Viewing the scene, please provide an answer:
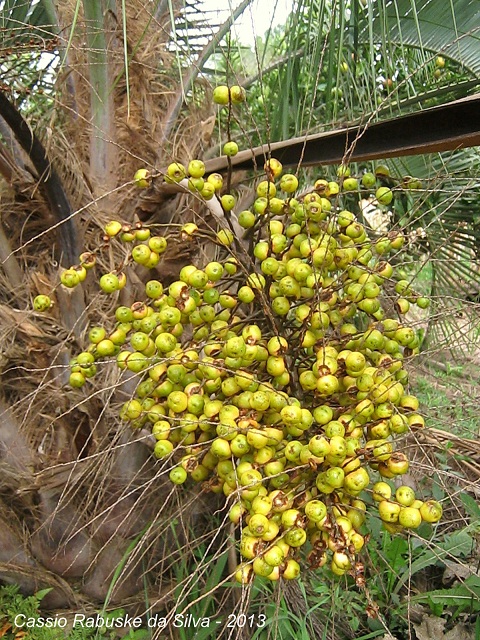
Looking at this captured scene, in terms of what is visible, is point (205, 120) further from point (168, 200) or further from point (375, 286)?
point (375, 286)

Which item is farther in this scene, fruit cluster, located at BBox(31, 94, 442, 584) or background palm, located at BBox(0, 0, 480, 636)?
background palm, located at BBox(0, 0, 480, 636)

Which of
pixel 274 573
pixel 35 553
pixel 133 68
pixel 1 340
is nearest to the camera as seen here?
pixel 274 573

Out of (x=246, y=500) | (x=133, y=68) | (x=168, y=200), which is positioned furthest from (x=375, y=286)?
(x=133, y=68)

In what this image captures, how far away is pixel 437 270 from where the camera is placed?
227cm

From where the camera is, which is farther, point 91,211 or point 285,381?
point 91,211

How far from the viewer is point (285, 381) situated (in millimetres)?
916

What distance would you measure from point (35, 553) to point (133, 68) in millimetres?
1489

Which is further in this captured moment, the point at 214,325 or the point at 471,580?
the point at 471,580

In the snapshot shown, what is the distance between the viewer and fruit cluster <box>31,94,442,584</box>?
779 mm

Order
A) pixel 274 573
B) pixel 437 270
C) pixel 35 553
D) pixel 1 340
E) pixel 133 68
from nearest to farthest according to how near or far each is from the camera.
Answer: pixel 274 573 < pixel 1 340 < pixel 133 68 < pixel 35 553 < pixel 437 270

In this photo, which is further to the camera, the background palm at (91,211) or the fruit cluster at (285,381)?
the background palm at (91,211)

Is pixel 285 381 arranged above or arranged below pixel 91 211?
below

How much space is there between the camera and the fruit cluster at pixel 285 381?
0.78 meters

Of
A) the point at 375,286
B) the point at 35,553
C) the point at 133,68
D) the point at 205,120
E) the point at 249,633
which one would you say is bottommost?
the point at 249,633
